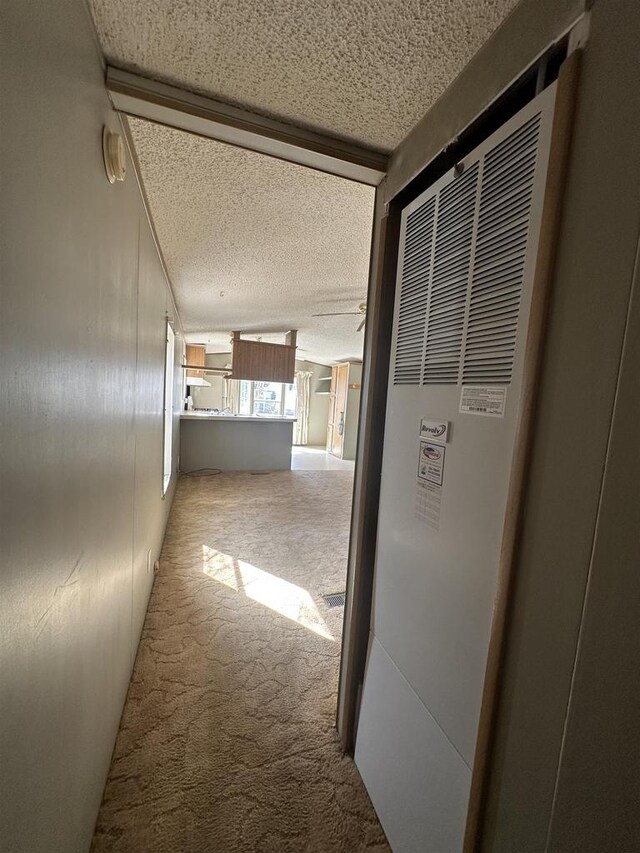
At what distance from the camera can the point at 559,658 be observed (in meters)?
0.63

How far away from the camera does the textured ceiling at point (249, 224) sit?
1431mm

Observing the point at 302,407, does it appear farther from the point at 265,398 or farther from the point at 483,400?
the point at 483,400

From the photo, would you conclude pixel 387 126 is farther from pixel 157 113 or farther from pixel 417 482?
pixel 417 482

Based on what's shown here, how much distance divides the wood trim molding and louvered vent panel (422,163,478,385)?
0.25 meters

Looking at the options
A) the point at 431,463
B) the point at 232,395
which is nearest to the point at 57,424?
the point at 431,463

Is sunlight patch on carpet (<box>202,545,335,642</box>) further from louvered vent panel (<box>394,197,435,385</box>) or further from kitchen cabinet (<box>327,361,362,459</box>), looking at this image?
kitchen cabinet (<box>327,361,362,459</box>)

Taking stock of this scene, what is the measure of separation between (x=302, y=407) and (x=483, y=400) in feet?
33.9

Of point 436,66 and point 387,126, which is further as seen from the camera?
point 387,126

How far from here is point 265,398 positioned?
10984 mm

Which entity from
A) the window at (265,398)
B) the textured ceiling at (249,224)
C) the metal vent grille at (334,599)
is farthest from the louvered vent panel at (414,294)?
the window at (265,398)

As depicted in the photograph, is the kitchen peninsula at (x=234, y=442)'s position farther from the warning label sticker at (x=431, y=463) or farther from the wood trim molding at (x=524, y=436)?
the wood trim molding at (x=524, y=436)

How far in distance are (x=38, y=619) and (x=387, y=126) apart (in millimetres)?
1621

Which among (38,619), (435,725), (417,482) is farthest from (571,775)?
(38,619)

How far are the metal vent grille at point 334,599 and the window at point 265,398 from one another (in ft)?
26.9
